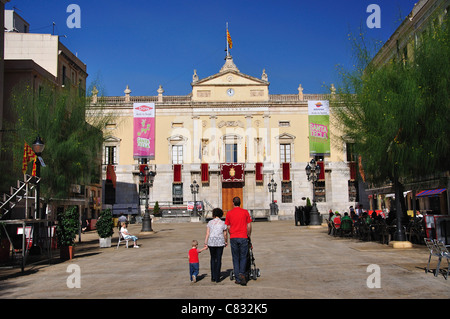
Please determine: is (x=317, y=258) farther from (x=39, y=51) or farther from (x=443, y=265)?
(x=39, y=51)

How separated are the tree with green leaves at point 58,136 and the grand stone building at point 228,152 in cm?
2600

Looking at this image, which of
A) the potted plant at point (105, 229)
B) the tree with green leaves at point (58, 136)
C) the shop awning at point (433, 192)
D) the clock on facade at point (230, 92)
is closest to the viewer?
the potted plant at point (105, 229)

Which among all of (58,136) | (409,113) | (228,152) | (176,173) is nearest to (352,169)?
(228,152)

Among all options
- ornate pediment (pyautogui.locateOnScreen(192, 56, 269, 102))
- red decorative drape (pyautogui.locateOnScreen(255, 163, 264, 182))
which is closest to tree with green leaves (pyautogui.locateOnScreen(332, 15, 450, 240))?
red decorative drape (pyautogui.locateOnScreen(255, 163, 264, 182))

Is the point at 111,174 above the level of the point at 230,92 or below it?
below

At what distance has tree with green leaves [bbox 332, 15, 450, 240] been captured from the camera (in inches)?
582

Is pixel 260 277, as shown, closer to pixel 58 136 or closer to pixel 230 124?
pixel 58 136

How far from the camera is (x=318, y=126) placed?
42188 millimetres

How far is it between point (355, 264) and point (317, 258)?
5.51ft

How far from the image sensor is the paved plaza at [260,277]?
816cm

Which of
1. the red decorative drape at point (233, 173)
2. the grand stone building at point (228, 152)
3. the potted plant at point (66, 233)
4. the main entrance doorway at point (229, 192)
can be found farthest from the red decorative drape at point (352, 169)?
the potted plant at point (66, 233)

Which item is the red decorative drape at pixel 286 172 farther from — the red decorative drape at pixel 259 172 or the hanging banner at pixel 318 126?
the hanging banner at pixel 318 126

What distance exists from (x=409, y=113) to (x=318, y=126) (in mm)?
27130
